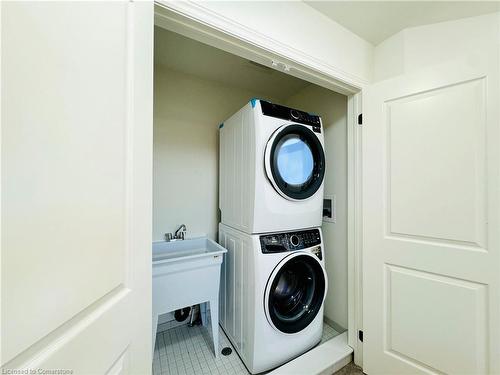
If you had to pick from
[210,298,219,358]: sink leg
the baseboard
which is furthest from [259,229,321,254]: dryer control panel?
the baseboard

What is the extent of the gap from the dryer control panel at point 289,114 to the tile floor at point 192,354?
182 cm

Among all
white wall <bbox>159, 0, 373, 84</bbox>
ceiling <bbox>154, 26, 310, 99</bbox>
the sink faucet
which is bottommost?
the sink faucet

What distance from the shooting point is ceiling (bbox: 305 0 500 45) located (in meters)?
1.18

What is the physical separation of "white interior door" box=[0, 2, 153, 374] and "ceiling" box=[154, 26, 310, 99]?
1.06 m

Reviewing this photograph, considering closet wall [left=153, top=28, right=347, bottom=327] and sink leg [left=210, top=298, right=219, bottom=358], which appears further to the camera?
closet wall [left=153, top=28, right=347, bottom=327]

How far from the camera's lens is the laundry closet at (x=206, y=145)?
1.85 metres

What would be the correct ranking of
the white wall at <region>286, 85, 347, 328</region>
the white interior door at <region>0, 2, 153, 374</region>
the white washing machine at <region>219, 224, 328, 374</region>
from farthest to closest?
the white wall at <region>286, 85, 347, 328</region>, the white washing machine at <region>219, 224, 328, 374</region>, the white interior door at <region>0, 2, 153, 374</region>

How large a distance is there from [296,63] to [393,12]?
0.75m

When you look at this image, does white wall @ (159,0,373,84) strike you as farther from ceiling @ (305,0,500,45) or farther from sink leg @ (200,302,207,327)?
sink leg @ (200,302,207,327)

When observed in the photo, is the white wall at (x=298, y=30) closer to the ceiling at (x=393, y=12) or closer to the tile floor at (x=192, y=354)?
the ceiling at (x=393, y=12)

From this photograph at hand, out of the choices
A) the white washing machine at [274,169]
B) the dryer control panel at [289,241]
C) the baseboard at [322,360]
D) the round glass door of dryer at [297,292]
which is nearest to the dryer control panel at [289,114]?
the white washing machine at [274,169]

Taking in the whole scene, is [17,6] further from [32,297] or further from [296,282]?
[296,282]

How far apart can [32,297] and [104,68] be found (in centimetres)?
52

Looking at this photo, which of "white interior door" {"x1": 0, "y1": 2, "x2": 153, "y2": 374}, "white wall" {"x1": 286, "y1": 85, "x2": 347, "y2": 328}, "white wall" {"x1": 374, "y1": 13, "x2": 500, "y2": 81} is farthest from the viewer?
"white wall" {"x1": 286, "y1": 85, "x2": 347, "y2": 328}
